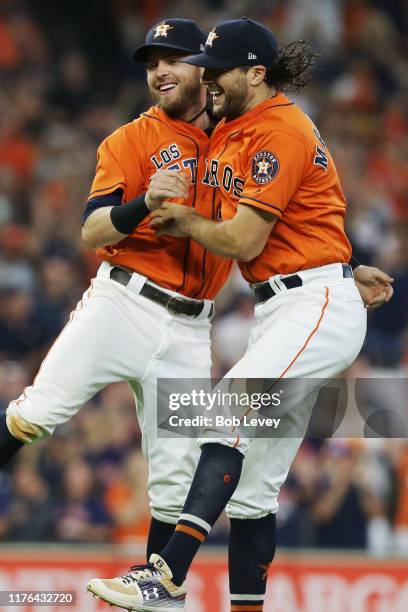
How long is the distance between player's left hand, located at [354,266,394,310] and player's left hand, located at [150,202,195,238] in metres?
0.80

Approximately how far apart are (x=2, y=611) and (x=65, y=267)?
379cm

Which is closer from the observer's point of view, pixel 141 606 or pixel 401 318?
pixel 141 606

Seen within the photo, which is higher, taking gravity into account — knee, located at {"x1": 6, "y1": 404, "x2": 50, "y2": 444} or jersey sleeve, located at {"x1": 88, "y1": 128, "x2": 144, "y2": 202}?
jersey sleeve, located at {"x1": 88, "y1": 128, "x2": 144, "y2": 202}

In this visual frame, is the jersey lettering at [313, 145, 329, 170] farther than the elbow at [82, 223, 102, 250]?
No

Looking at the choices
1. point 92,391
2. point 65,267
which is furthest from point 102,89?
point 92,391

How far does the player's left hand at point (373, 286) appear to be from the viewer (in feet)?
15.1

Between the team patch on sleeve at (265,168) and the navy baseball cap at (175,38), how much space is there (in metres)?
0.71

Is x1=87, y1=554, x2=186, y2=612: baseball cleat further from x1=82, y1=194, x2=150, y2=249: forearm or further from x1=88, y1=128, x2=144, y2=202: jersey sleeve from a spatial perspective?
x1=88, y1=128, x2=144, y2=202: jersey sleeve

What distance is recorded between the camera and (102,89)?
11.6 metres

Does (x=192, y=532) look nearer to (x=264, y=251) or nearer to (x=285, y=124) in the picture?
(x=264, y=251)

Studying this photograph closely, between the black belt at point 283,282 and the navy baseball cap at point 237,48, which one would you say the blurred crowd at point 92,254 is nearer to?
the black belt at point 283,282

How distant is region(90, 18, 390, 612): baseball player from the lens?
3.99 metres

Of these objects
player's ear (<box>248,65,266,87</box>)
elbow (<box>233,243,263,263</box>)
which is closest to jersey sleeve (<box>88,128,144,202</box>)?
player's ear (<box>248,65,266,87</box>)

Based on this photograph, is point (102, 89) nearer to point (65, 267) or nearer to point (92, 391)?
point (65, 267)
